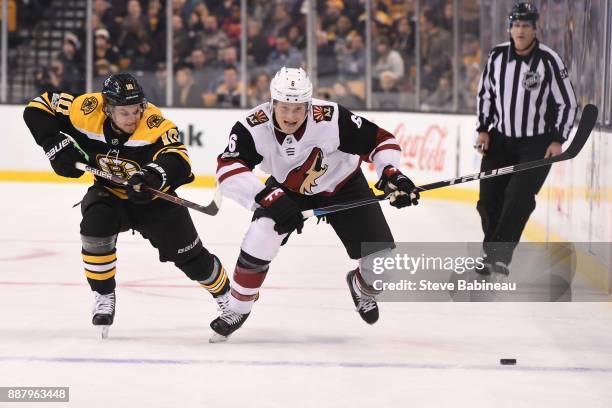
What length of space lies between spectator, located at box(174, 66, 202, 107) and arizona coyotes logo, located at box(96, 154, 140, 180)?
6538 mm

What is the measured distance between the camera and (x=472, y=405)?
3342 millimetres

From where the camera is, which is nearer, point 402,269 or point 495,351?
point 495,351

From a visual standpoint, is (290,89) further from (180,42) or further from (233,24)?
(180,42)

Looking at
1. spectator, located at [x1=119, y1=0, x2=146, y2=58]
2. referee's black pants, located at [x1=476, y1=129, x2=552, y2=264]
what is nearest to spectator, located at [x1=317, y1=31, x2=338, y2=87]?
spectator, located at [x1=119, y1=0, x2=146, y2=58]

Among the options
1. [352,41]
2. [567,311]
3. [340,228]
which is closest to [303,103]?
[340,228]

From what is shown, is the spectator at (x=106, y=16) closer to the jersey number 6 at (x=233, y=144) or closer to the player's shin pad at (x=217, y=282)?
the player's shin pad at (x=217, y=282)

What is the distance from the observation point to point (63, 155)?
4309 millimetres

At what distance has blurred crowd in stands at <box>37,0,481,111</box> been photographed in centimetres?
1050

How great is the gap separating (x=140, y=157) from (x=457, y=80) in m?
6.21

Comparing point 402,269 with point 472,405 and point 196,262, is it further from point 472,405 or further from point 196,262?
point 472,405

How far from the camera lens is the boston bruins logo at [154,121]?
4.32m

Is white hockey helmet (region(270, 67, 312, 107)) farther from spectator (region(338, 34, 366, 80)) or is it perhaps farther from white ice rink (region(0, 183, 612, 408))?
spectator (region(338, 34, 366, 80))

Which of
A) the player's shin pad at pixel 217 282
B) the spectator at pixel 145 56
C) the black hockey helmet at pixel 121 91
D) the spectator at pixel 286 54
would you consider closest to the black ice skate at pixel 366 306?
the player's shin pad at pixel 217 282

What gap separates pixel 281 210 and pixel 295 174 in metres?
0.30
